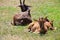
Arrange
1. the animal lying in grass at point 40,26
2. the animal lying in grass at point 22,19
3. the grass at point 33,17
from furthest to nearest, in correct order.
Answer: the animal lying in grass at point 22,19 → the animal lying in grass at point 40,26 → the grass at point 33,17

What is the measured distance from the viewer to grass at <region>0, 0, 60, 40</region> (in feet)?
32.0

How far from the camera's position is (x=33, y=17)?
12.2 m

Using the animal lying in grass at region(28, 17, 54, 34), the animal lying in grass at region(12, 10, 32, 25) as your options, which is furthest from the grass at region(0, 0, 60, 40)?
the animal lying in grass at region(12, 10, 32, 25)

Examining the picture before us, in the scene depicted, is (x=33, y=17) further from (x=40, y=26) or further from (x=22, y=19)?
(x=40, y=26)

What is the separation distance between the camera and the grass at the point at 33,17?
9750 millimetres

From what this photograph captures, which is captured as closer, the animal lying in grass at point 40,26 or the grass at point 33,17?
the grass at point 33,17

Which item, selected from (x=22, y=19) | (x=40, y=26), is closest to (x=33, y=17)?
(x=22, y=19)

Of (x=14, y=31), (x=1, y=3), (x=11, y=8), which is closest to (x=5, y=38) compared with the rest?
(x=14, y=31)

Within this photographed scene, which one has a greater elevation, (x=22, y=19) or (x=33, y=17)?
(x=22, y=19)

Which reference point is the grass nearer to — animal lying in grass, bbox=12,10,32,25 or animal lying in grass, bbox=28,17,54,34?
animal lying in grass, bbox=28,17,54,34

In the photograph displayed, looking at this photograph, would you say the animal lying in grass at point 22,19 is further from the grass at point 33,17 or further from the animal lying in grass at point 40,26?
the animal lying in grass at point 40,26

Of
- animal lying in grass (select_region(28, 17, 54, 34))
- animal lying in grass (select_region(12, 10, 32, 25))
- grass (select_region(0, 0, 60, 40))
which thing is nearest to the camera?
grass (select_region(0, 0, 60, 40))

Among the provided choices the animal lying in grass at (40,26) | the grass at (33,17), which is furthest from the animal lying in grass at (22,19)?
the animal lying in grass at (40,26)

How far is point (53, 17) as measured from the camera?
1216 cm
